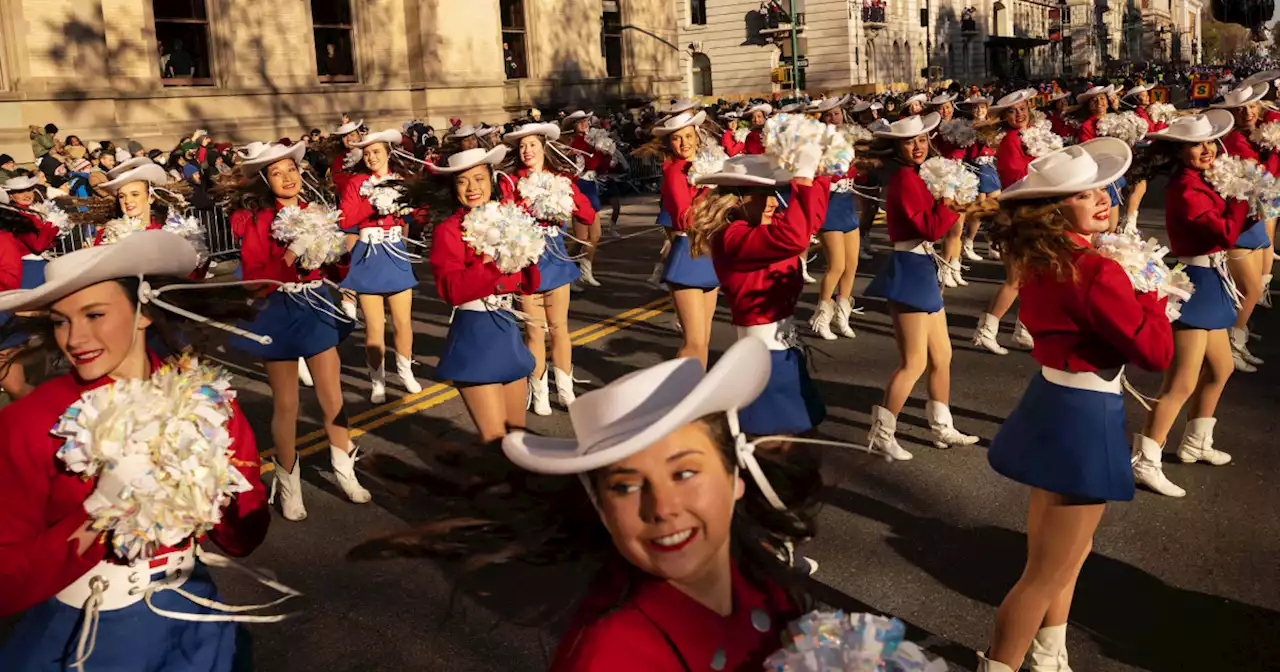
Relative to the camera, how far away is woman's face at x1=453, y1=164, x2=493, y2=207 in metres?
6.49

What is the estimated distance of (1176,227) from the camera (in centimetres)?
681

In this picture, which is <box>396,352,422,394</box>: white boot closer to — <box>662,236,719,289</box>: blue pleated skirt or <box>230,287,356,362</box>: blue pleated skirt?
<box>662,236,719,289</box>: blue pleated skirt

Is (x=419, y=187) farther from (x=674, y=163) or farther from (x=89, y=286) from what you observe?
(x=89, y=286)

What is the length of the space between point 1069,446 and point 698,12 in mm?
75699

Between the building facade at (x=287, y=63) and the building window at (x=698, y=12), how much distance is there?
148ft

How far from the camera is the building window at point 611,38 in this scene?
32344 millimetres

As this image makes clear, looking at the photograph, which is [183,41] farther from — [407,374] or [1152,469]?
[1152,469]

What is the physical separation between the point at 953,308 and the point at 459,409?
5.38 m

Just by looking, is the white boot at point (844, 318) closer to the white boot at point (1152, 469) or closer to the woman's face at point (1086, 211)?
the white boot at point (1152, 469)

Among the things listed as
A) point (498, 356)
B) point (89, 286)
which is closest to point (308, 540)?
point (498, 356)

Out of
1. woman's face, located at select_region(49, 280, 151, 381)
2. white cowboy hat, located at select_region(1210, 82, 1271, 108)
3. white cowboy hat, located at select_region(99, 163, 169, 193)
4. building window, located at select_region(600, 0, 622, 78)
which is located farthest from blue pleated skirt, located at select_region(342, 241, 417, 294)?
building window, located at select_region(600, 0, 622, 78)

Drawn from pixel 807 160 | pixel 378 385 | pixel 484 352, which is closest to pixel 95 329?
pixel 484 352

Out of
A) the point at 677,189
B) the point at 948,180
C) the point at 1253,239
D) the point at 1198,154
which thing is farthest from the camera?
the point at 677,189

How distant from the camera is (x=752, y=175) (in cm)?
545
